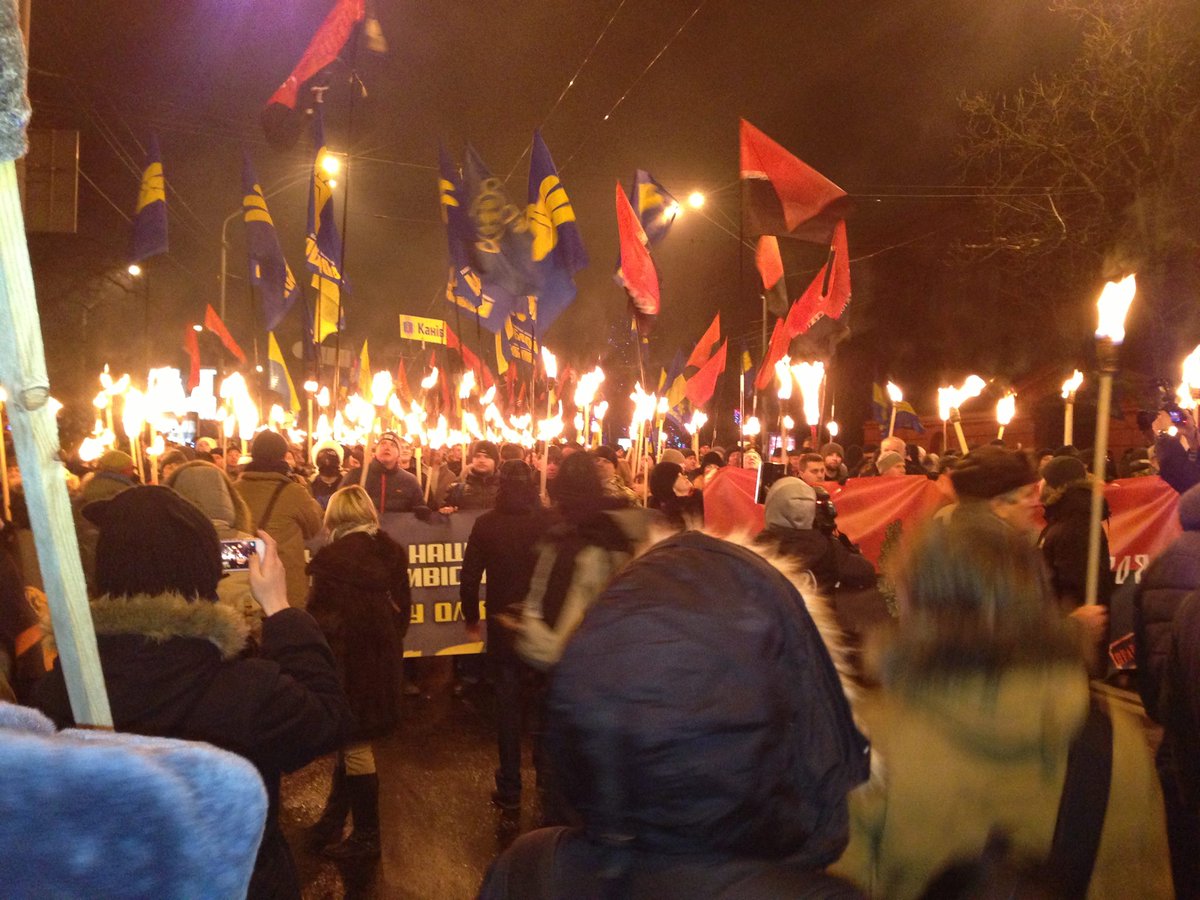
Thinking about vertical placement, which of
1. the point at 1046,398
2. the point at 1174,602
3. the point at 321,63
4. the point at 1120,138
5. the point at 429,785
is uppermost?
the point at 1120,138

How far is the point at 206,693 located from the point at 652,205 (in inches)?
360

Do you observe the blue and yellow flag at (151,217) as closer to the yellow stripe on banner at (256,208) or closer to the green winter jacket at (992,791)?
the yellow stripe on banner at (256,208)

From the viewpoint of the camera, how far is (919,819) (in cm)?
175

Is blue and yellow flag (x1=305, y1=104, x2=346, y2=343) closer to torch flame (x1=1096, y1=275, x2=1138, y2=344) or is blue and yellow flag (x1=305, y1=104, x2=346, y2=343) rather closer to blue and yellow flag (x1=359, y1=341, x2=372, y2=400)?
blue and yellow flag (x1=359, y1=341, x2=372, y2=400)

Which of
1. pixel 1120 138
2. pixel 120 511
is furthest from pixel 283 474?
pixel 1120 138

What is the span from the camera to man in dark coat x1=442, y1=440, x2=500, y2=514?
935 cm

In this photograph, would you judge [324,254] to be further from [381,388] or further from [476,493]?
[381,388]

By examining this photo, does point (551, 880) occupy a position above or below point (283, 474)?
below

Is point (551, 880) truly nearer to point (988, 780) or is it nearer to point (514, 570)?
point (988, 780)

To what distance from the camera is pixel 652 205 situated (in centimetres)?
1056

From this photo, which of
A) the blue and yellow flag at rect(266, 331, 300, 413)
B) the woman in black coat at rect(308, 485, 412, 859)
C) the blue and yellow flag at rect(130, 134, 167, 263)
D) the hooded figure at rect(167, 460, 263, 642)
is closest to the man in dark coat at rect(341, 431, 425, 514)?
the blue and yellow flag at rect(130, 134, 167, 263)

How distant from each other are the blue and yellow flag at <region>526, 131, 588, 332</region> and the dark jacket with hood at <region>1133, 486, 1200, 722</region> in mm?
7734

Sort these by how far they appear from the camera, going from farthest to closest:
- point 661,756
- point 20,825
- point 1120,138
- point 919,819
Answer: point 1120,138 → point 919,819 → point 661,756 → point 20,825

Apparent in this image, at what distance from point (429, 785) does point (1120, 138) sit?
56.3ft
